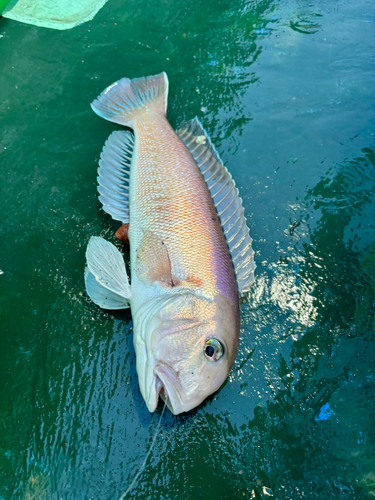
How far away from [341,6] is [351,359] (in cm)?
Result: 424

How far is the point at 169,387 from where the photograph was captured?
203 centimetres

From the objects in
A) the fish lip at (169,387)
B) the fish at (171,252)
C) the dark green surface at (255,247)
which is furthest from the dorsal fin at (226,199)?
the fish lip at (169,387)

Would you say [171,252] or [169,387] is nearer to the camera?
[169,387]

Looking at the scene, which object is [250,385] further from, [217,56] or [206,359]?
[217,56]

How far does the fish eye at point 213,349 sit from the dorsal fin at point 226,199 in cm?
47

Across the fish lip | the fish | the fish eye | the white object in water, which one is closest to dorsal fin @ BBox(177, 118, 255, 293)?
the fish

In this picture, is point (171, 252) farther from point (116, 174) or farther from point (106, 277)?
point (116, 174)

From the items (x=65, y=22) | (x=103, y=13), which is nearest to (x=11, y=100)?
(x=65, y=22)

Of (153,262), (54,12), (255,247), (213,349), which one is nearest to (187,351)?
(213,349)

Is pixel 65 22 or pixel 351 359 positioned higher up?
pixel 65 22

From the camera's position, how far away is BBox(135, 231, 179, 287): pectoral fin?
2.41 metres

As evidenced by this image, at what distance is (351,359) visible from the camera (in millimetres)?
2504

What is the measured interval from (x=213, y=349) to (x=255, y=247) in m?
1.07

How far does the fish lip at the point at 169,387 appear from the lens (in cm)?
202
